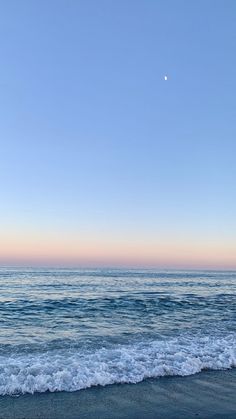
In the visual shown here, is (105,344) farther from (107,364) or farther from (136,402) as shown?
(136,402)

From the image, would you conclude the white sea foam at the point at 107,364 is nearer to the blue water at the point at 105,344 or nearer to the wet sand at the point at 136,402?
the blue water at the point at 105,344

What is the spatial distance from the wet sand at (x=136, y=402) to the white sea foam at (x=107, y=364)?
35 centimetres

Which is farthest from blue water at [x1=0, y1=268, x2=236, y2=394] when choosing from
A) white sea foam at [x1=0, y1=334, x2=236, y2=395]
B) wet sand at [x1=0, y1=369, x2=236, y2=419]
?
wet sand at [x1=0, y1=369, x2=236, y2=419]

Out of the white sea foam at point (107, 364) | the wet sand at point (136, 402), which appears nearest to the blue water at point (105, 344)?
the white sea foam at point (107, 364)

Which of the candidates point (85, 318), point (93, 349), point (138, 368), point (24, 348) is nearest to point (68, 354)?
point (93, 349)

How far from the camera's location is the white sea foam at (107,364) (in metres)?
7.79

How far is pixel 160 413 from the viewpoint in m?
6.42

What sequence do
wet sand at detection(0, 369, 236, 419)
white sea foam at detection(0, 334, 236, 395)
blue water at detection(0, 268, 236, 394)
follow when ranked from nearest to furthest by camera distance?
wet sand at detection(0, 369, 236, 419) → white sea foam at detection(0, 334, 236, 395) → blue water at detection(0, 268, 236, 394)

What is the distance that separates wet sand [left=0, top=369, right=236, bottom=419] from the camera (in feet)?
20.8

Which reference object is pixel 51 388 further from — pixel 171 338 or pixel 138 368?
pixel 171 338

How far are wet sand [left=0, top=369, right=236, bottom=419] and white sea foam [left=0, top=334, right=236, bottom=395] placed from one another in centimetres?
35

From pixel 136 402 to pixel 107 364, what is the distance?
7.47 feet

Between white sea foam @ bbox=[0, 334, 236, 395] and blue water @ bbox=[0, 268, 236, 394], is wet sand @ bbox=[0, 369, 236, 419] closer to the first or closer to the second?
white sea foam @ bbox=[0, 334, 236, 395]

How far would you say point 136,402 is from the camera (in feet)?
22.7
